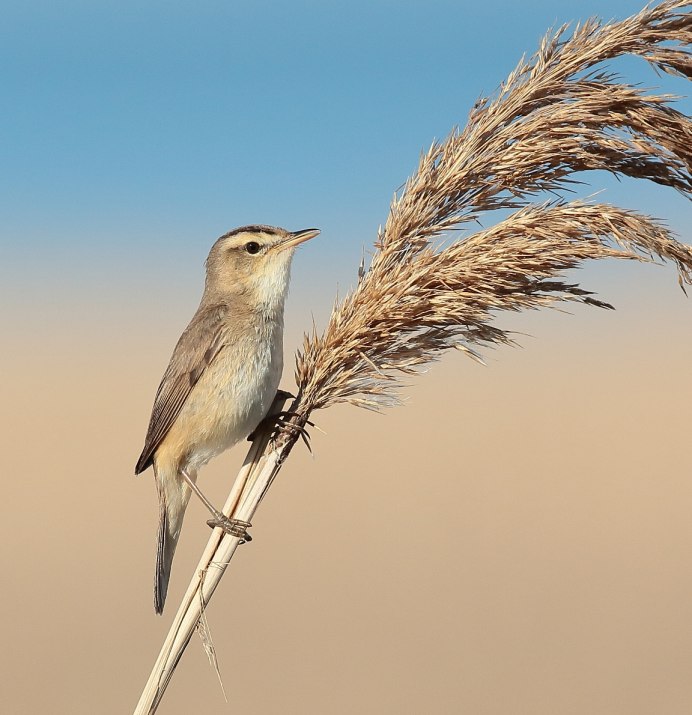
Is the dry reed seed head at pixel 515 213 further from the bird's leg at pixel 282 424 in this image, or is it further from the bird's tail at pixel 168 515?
the bird's tail at pixel 168 515

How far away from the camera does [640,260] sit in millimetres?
2322

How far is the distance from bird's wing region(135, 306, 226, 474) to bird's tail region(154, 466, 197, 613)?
14 cm

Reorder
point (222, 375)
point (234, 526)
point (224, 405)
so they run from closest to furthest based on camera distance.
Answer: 1. point (234, 526)
2. point (224, 405)
3. point (222, 375)

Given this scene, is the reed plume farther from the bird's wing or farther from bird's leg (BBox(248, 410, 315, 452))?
the bird's wing

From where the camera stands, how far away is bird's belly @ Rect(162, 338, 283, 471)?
12.3ft

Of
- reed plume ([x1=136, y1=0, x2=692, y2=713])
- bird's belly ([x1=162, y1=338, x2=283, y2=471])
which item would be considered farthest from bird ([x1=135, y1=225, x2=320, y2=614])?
reed plume ([x1=136, y1=0, x2=692, y2=713])

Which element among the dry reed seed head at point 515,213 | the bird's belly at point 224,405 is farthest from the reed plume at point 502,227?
the bird's belly at point 224,405

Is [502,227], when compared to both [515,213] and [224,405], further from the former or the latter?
[224,405]

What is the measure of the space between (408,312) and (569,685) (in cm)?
835

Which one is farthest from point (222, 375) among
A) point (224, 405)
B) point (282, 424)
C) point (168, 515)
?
point (282, 424)

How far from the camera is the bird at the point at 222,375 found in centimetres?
381

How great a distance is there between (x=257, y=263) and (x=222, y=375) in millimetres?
660

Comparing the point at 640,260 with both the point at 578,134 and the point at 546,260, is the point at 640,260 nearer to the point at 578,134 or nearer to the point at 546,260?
the point at 546,260

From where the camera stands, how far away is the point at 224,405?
383 centimetres
